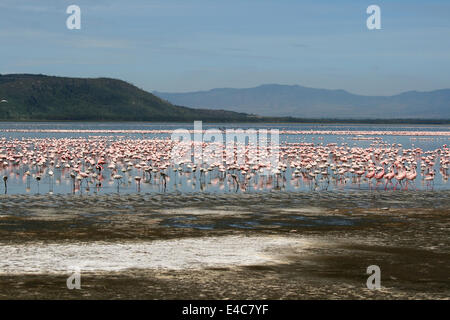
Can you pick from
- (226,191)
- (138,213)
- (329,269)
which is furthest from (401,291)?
(226,191)

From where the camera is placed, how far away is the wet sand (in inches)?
440

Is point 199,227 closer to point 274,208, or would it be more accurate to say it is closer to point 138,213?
point 138,213

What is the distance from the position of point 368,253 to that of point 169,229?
507 centimetres

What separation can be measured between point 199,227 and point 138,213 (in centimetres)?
322

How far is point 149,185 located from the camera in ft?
98.3

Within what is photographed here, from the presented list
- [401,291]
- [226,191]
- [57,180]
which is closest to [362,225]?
[401,291]

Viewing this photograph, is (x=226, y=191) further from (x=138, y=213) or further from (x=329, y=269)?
(x=329, y=269)

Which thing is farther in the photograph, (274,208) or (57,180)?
(57,180)

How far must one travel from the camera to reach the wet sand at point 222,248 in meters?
11.2

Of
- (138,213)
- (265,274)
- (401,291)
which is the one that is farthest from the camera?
(138,213)

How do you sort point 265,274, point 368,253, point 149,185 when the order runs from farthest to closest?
point 149,185 < point 368,253 < point 265,274

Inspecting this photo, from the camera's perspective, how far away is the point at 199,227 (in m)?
17.5

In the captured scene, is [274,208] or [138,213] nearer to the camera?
[138,213]

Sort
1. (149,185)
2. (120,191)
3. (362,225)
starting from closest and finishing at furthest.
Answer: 1. (362,225)
2. (120,191)
3. (149,185)
